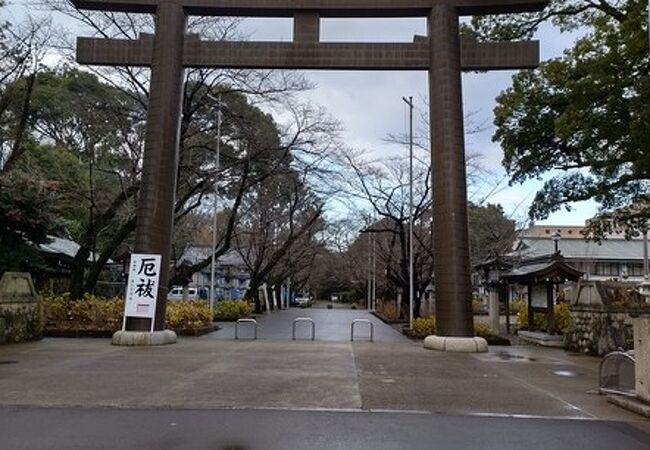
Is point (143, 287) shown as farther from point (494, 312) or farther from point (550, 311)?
point (494, 312)

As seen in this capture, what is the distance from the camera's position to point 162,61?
16.5 metres

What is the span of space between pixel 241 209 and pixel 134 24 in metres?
16.5

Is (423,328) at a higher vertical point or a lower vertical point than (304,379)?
higher

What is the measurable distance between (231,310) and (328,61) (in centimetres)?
1854

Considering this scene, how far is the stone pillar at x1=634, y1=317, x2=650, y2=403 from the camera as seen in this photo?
8.24m

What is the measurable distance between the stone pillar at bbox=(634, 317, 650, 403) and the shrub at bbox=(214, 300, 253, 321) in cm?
2352

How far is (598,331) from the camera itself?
16438 millimetres

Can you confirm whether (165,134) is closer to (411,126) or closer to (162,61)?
(162,61)

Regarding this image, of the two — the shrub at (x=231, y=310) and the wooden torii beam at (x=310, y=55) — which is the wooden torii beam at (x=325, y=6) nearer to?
the wooden torii beam at (x=310, y=55)

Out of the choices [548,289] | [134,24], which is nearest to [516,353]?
[548,289]

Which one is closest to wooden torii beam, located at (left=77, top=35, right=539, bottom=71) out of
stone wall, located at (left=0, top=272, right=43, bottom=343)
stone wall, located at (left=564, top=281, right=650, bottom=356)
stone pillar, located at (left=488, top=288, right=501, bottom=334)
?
stone wall, located at (left=0, top=272, right=43, bottom=343)

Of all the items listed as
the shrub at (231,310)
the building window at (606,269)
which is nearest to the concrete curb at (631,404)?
the shrub at (231,310)

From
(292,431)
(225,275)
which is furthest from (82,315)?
(225,275)

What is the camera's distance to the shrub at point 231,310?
30.3 metres
